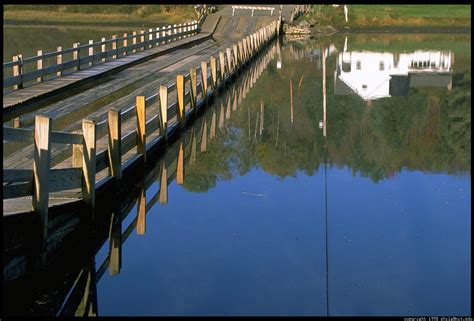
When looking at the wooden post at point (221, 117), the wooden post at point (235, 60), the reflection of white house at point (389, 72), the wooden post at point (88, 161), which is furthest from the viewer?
the wooden post at point (235, 60)

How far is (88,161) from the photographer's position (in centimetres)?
1216

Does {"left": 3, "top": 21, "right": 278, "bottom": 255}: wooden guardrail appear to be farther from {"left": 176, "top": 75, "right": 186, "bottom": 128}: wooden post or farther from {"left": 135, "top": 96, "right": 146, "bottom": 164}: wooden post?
{"left": 176, "top": 75, "right": 186, "bottom": 128}: wooden post

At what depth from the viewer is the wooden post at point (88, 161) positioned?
12.1 metres

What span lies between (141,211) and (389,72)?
3132 centimetres

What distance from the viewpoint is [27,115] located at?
22.2 meters

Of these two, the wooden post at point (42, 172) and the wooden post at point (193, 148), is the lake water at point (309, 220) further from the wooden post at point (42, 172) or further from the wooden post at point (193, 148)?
the wooden post at point (42, 172)

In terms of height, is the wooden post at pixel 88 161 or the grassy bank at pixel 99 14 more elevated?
the wooden post at pixel 88 161

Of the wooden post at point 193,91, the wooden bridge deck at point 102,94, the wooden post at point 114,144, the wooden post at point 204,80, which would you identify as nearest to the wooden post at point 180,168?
the wooden bridge deck at point 102,94

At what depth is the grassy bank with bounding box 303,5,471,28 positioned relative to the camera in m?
79.2

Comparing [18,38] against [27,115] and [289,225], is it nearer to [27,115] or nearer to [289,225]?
[27,115]

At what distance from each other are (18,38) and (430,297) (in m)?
49.2

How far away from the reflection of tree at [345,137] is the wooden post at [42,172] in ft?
18.8

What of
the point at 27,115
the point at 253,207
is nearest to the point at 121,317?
the point at 253,207

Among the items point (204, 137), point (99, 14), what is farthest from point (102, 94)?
point (99, 14)
